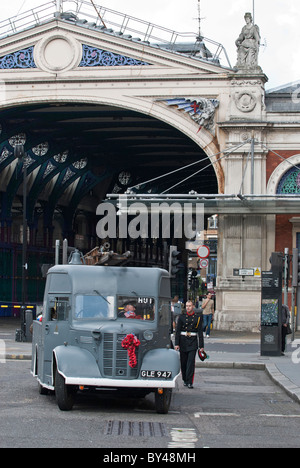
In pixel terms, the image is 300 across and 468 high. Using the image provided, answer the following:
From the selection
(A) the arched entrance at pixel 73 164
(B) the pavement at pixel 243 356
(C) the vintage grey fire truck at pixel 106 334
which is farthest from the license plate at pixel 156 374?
(A) the arched entrance at pixel 73 164

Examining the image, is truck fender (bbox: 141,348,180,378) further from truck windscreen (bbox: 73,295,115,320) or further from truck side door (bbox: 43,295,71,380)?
truck side door (bbox: 43,295,71,380)

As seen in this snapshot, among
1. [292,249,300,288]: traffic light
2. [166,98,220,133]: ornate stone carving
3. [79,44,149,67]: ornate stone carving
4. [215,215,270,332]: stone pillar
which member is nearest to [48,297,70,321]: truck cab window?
[292,249,300,288]: traffic light

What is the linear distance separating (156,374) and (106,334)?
1.01 metres

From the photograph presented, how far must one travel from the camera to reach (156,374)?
48.0 ft

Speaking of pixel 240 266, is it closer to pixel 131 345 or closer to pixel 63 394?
pixel 131 345

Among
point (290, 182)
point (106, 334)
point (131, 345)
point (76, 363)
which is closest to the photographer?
point (76, 363)

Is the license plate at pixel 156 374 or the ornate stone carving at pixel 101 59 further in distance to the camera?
the ornate stone carving at pixel 101 59

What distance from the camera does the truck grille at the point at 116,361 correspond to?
47.8 feet

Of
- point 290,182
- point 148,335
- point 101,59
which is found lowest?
point 148,335

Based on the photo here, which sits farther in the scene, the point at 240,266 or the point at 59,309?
the point at 240,266

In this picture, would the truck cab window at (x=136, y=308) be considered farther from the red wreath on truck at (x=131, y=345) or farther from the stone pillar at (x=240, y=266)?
the stone pillar at (x=240, y=266)

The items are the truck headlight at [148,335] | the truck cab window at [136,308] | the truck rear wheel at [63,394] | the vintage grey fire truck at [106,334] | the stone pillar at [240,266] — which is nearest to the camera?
the truck rear wheel at [63,394]

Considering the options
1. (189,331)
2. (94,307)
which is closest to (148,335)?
(94,307)
